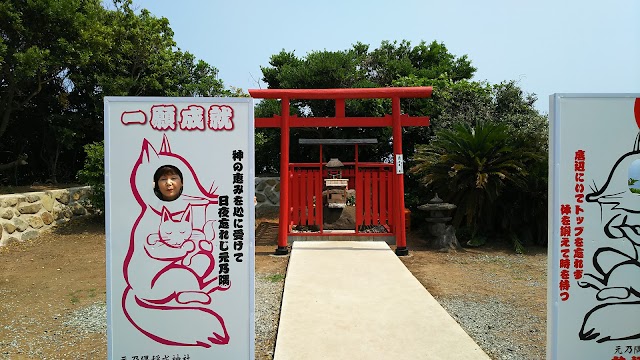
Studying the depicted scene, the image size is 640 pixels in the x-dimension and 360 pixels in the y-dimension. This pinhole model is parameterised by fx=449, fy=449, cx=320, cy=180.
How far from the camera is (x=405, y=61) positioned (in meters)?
14.2

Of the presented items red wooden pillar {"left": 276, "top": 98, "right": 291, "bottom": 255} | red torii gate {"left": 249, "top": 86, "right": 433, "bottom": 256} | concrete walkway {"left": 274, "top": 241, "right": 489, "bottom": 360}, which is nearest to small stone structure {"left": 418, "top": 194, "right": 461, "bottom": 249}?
red torii gate {"left": 249, "top": 86, "right": 433, "bottom": 256}

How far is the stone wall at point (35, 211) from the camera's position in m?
7.80

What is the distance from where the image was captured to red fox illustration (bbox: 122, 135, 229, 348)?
2891 mm

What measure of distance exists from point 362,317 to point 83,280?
3852mm

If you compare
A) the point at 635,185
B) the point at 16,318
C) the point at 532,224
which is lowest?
the point at 16,318

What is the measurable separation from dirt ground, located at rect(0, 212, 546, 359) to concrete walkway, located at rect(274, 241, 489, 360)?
33cm

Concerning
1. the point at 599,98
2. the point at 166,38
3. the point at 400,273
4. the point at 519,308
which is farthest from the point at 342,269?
the point at 166,38

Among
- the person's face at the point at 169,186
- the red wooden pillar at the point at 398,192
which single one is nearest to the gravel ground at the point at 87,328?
the person's face at the point at 169,186

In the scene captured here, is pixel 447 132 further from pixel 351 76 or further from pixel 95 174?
pixel 95 174

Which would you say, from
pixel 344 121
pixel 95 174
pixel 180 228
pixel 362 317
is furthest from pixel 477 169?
pixel 95 174

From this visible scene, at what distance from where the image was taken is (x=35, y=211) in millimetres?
8484

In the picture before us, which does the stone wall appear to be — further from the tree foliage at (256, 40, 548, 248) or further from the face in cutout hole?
the face in cutout hole

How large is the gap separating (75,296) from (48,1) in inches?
241

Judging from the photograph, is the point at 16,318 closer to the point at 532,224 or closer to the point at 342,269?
the point at 342,269
